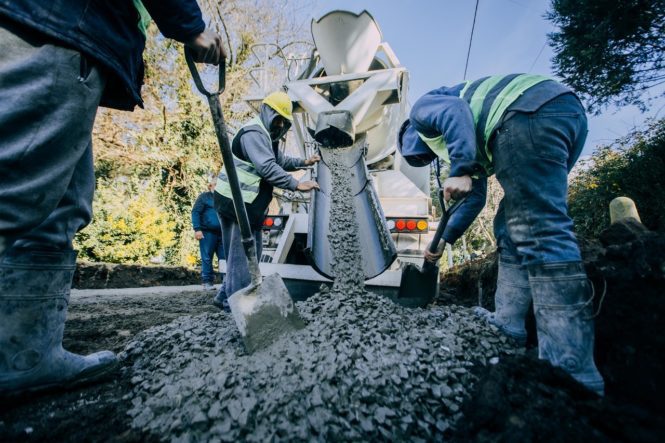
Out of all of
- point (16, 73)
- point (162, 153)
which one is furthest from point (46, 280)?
point (162, 153)

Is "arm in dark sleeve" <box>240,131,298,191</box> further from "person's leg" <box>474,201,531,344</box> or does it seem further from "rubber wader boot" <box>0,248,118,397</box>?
"person's leg" <box>474,201,531,344</box>

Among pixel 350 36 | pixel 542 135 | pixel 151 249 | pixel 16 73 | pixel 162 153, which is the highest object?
pixel 350 36

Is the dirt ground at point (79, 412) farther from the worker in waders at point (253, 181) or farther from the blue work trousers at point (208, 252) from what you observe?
the blue work trousers at point (208, 252)

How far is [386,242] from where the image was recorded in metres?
2.37

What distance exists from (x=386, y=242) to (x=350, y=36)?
258 cm

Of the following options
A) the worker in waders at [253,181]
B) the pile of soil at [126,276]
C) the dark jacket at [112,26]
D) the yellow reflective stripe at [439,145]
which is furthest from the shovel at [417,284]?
the pile of soil at [126,276]

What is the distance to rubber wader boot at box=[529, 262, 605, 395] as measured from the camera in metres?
1.04

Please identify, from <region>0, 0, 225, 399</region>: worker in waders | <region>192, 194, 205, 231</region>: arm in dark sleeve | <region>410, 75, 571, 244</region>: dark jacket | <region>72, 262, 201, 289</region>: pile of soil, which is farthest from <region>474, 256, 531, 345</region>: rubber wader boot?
<region>72, 262, 201, 289</region>: pile of soil

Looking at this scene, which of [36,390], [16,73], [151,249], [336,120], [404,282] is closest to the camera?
[16,73]

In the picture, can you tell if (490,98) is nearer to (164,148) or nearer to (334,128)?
(334,128)

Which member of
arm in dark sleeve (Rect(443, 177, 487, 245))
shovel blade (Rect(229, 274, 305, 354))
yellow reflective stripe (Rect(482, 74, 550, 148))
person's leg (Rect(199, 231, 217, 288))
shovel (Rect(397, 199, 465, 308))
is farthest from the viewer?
person's leg (Rect(199, 231, 217, 288))

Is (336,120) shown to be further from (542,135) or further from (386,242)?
(542,135)

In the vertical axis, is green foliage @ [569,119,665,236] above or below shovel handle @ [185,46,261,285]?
above

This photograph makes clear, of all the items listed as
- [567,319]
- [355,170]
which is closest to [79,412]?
[567,319]
